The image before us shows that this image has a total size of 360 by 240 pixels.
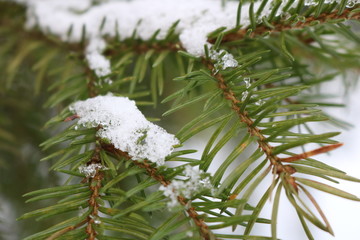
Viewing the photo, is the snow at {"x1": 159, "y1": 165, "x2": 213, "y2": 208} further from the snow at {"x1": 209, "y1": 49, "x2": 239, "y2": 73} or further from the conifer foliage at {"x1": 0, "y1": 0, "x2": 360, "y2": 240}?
the snow at {"x1": 209, "y1": 49, "x2": 239, "y2": 73}

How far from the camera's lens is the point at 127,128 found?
37cm

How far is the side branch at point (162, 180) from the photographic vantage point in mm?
325

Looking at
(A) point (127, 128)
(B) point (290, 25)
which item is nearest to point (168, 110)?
(A) point (127, 128)

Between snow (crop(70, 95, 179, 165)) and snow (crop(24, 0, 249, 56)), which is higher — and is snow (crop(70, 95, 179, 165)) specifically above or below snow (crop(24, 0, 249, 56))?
below

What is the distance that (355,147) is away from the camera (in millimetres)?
1046

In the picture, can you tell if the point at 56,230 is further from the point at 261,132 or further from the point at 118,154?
the point at 261,132

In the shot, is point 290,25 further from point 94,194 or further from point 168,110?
point 94,194

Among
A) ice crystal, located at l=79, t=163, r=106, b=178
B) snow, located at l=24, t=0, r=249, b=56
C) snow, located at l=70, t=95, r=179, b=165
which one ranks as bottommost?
ice crystal, located at l=79, t=163, r=106, b=178

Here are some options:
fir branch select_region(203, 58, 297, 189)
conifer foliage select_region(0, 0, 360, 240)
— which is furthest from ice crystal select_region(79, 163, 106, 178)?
fir branch select_region(203, 58, 297, 189)

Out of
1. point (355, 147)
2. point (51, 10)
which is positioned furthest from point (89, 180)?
point (355, 147)

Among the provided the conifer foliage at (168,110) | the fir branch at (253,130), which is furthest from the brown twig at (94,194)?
the fir branch at (253,130)

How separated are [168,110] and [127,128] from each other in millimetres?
46

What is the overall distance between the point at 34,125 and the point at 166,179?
0.41 metres

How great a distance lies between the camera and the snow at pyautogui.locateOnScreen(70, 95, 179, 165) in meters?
0.35
